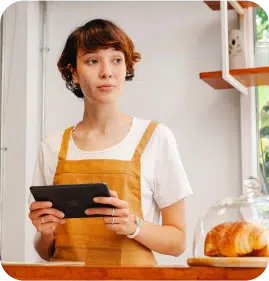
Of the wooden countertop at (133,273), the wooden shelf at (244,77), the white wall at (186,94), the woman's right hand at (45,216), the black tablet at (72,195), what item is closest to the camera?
the wooden countertop at (133,273)

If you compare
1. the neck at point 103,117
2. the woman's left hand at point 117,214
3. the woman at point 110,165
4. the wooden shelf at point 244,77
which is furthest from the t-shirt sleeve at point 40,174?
the wooden shelf at point 244,77

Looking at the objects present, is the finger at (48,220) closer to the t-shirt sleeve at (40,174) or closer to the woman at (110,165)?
the woman at (110,165)

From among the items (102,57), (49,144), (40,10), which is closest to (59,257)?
(49,144)

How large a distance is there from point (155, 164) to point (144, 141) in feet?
0.21

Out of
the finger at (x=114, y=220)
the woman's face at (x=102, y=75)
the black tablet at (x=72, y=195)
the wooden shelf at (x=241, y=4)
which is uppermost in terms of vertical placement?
the wooden shelf at (x=241, y=4)

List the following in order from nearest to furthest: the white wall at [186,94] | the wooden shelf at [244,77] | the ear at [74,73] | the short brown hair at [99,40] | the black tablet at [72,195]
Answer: the black tablet at [72,195] → the short brown hair at [99,40] → the ear at [74,73] → the wooden shelf at [244,77] → the white wall at [186,94]

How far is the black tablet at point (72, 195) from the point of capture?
1153mm

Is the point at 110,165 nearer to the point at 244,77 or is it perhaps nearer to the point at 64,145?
A: the point at 64,145

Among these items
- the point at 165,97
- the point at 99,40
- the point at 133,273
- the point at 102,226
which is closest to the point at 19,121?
the point at 165,97

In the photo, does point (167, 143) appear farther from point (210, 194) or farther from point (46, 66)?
point (46, 66)

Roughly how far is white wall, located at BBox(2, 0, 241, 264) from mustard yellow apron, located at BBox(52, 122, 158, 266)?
129cm

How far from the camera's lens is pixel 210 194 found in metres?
2.79

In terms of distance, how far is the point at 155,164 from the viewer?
150 centimetres

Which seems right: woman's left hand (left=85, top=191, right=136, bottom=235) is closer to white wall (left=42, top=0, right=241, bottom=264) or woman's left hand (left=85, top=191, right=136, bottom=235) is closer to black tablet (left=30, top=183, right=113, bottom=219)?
black tablet (left=30, top=183, right=113, bottom=219)
